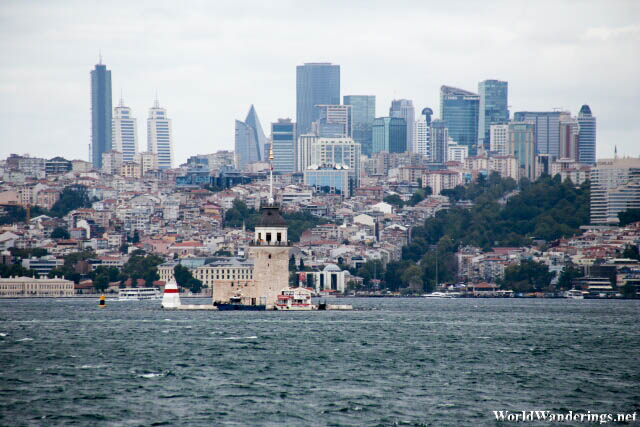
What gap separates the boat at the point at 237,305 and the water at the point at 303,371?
2.85 m

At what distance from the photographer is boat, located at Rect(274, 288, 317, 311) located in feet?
276

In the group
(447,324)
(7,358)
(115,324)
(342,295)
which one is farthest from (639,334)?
(342,295)

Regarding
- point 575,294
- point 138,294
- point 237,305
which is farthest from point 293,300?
point 575,294

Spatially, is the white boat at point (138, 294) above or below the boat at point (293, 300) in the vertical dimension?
below

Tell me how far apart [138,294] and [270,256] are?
55493 mm

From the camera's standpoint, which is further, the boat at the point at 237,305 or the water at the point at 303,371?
the boat at the point at 237,305

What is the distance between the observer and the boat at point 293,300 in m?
84.2

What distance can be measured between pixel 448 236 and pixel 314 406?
154013 millimetres

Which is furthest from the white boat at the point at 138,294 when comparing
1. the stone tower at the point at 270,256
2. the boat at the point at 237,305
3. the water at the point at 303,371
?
the water at the point at 303,371

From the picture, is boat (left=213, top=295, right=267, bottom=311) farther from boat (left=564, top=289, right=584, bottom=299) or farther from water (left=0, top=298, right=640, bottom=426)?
boat (left=564, top=289, right=584, bottom=299)

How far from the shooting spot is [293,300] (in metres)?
85.5

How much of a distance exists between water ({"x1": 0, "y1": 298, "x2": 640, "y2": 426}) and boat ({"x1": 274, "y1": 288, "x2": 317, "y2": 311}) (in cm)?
371

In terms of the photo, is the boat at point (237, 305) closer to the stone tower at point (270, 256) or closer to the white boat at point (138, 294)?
the stone tower at point (270, 256)

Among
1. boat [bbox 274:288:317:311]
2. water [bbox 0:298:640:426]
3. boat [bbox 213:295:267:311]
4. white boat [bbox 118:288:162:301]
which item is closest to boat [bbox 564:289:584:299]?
white boat [bbox 118:288:162:301]
